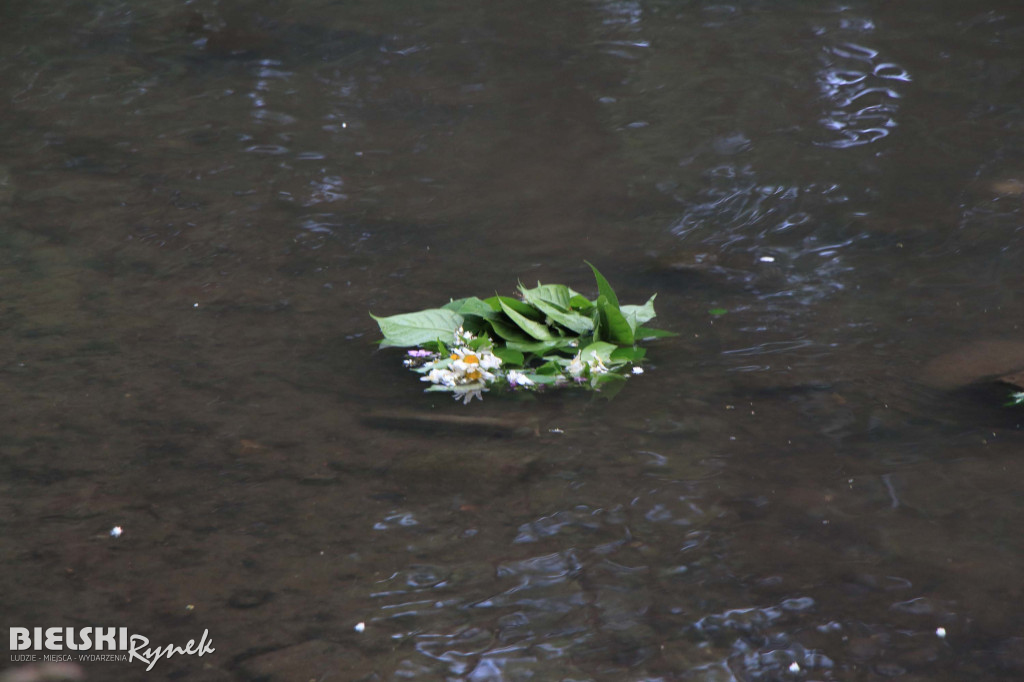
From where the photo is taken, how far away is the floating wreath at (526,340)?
2.82 metres

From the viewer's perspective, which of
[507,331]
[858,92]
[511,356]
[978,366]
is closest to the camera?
[978,366]

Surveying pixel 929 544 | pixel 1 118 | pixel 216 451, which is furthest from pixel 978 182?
pixel 1 118

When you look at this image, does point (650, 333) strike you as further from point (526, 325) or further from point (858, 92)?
point (858, 92)

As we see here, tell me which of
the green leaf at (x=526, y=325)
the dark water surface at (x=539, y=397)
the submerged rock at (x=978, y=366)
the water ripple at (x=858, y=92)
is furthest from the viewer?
the water ripple at (x=858, y=92)

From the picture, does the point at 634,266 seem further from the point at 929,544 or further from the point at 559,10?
the point at 559,10

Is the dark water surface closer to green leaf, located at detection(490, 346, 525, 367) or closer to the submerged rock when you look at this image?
the submerged rock

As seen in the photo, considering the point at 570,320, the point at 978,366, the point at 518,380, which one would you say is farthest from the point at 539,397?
the point at 978,366

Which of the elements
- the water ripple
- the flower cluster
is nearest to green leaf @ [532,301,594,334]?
the flower cluster

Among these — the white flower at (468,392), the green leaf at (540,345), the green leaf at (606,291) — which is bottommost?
the white flower at (468,392)

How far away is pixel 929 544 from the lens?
2.13 meters

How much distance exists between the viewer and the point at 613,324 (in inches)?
115

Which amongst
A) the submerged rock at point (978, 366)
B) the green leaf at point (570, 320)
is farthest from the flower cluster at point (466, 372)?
the submerged rock at point (978, 366)

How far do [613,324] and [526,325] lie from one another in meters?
0.27

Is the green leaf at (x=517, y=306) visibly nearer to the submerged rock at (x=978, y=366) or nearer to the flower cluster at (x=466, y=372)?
the flower cluster at (x=466, y=372)
